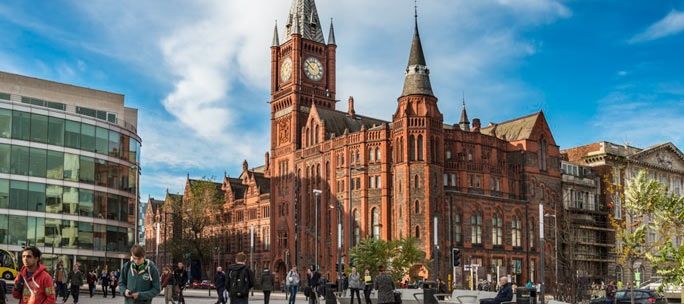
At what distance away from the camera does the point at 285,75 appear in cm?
9788

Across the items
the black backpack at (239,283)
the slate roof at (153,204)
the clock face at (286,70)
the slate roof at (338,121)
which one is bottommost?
the black backpack at (239,283)

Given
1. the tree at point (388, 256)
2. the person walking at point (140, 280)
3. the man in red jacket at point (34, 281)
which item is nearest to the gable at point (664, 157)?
the tree at point (388, 256)

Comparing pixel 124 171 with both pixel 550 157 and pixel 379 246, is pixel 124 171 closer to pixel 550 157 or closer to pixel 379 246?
pixel 379 246

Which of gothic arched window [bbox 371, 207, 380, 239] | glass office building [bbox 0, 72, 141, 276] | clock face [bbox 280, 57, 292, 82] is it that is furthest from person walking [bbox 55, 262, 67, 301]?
clock face [bbox 280, 57, 292, 82]

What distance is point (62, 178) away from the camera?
204 ft

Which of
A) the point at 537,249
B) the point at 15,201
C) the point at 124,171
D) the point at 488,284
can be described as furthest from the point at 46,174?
the point at 537,249

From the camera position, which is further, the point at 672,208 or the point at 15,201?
the point at 15,201

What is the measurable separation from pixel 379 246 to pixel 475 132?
2291 cm

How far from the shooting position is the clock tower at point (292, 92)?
94000 mm

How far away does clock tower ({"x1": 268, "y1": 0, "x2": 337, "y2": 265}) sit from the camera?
94.0m

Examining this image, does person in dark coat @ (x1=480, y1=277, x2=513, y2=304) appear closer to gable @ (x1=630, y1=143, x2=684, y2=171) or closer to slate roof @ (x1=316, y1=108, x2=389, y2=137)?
slate roof @ (x1=316, y1=108, x2=389, y2=137)

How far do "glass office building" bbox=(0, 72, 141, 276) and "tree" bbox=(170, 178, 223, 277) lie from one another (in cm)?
2305

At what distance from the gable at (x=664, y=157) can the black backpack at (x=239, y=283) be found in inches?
3785

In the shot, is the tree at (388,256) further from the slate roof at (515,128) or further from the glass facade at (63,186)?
the slate roof at (515,128)
